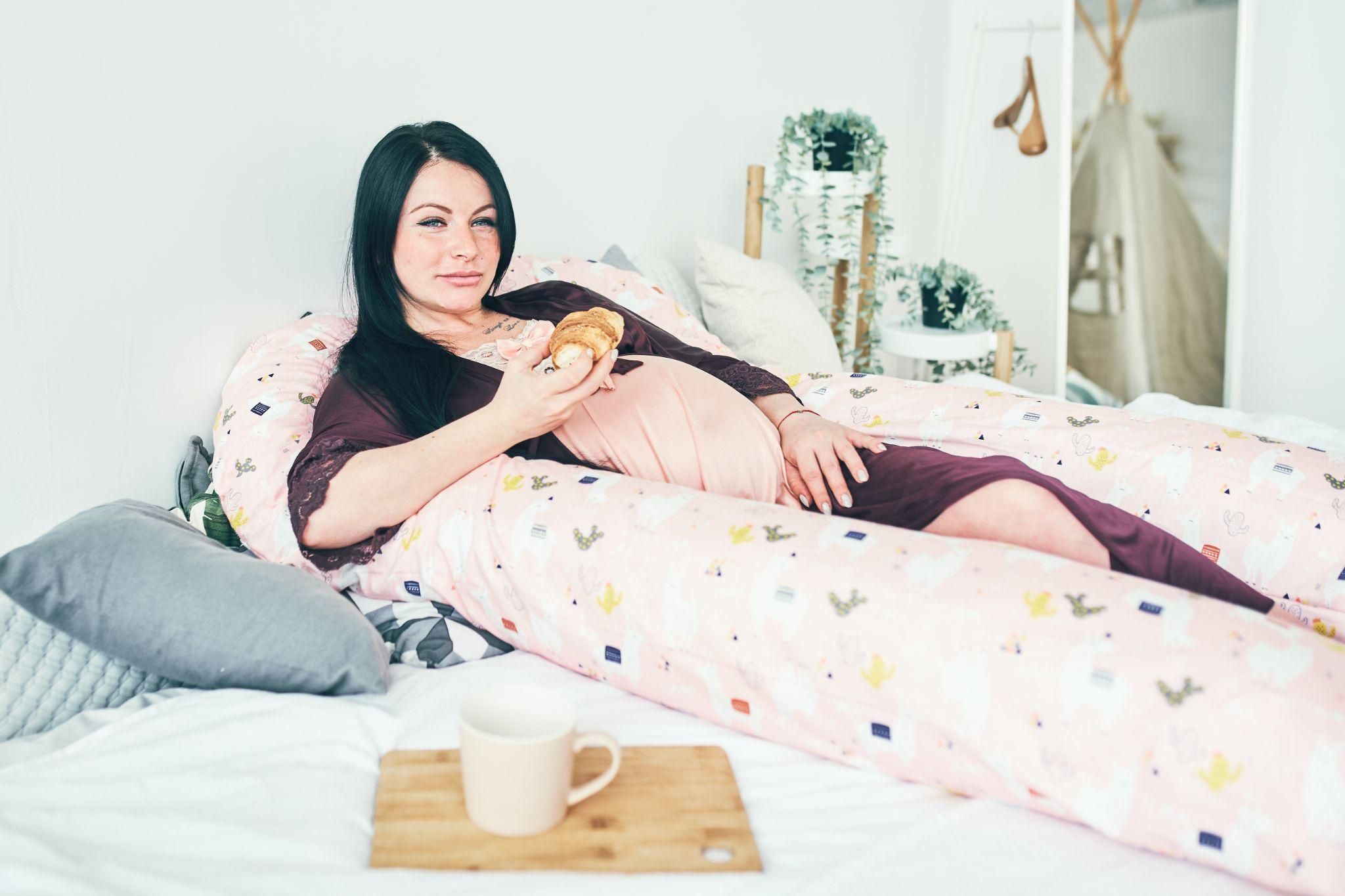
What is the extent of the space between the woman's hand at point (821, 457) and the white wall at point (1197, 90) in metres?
2.20

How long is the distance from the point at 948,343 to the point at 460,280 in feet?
5.39

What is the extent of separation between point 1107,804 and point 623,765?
0.40 metres

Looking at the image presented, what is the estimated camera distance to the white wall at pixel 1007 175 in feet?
12.2

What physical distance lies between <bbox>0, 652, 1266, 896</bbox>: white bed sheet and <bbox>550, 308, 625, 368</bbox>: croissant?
0.39 m

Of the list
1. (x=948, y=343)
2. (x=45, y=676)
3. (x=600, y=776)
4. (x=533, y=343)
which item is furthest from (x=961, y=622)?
(x=948, y=343)

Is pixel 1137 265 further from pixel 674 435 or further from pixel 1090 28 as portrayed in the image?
pixel 674 435

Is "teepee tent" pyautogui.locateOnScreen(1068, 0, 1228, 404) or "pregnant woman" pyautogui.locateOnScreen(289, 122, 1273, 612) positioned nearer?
"pregnant woman" pyautogui.locateOnScreen(289, 122, 1273, 612)

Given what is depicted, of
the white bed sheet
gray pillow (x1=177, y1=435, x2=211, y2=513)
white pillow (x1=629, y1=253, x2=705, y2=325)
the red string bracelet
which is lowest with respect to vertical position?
the white bed sheet

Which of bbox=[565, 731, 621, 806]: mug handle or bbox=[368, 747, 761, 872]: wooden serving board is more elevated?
bbox=[565, 731, 621, 806]: mug handle

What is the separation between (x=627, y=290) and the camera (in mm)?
2037

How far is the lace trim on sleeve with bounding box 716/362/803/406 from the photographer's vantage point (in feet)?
5.46

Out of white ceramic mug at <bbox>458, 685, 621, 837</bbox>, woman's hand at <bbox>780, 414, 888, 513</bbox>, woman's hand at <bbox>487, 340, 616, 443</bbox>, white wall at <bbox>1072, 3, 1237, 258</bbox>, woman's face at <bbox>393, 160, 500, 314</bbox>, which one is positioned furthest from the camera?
white wall at <bbox>1072, 3, 1237, 258</bbox>

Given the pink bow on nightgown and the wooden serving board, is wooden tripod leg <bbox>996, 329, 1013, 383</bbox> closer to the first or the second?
the pink bow on nightgown

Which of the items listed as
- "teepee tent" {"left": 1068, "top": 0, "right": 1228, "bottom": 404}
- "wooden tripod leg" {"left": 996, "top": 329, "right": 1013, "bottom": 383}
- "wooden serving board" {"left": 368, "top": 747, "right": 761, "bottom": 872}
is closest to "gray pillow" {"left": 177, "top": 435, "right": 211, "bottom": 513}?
"wooden serving board" {"left": 368, "top": 747, "right": 761, "bottom": 872}
